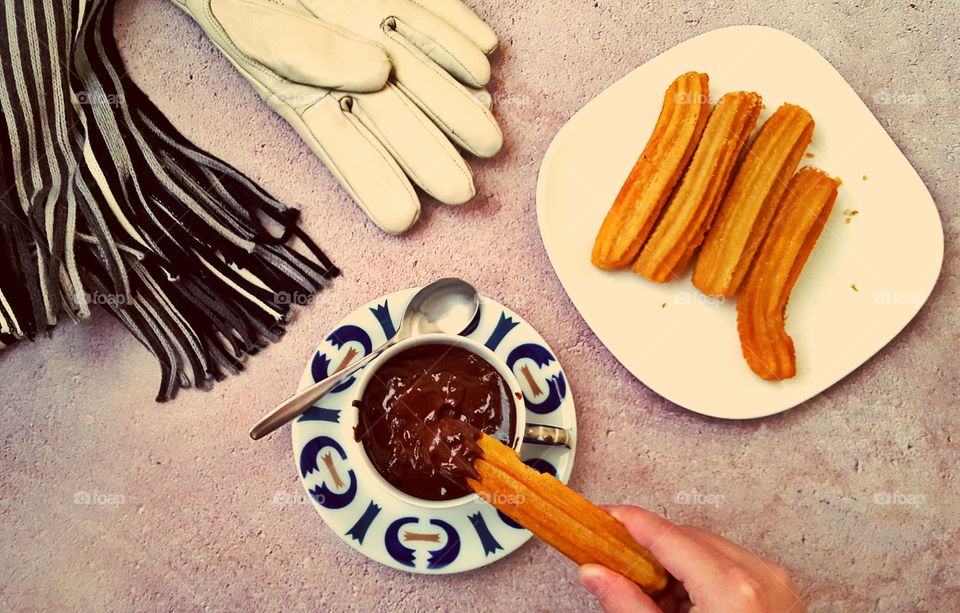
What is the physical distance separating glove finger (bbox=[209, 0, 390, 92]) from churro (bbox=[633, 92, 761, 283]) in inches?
12.4

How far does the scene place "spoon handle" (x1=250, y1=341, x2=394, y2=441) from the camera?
61 centimetres

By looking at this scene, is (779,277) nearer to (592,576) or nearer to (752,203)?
(752,203)

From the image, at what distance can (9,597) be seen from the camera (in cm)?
74

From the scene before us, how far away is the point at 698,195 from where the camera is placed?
70 centimetres

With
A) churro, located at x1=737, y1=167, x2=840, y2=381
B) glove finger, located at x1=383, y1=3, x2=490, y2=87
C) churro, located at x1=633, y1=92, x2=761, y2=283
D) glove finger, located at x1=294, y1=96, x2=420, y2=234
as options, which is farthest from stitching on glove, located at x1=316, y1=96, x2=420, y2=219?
churro, located at x1=737, y1=167, x2=840, y2=381

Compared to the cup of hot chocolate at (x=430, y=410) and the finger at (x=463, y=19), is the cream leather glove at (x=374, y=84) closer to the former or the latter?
the finger at (x=463, y=19)

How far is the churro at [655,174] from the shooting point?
2.30 ft

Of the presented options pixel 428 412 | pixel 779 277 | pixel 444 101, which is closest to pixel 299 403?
pixel 428 412

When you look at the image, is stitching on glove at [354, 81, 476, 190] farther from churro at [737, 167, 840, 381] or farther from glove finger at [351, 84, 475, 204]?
churro at [737, 167, 840, 381]

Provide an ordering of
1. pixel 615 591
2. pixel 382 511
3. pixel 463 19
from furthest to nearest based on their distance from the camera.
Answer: pixel 463 19, pixel 382 511, pixel 615 591

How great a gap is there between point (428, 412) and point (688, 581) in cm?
24

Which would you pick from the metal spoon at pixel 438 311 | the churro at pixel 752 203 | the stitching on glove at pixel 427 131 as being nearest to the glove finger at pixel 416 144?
the stitching on glove at pixel 427 131

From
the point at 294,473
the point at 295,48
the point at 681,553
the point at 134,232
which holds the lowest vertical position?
the point at 294,473

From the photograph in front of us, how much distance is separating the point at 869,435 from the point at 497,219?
44 cm
